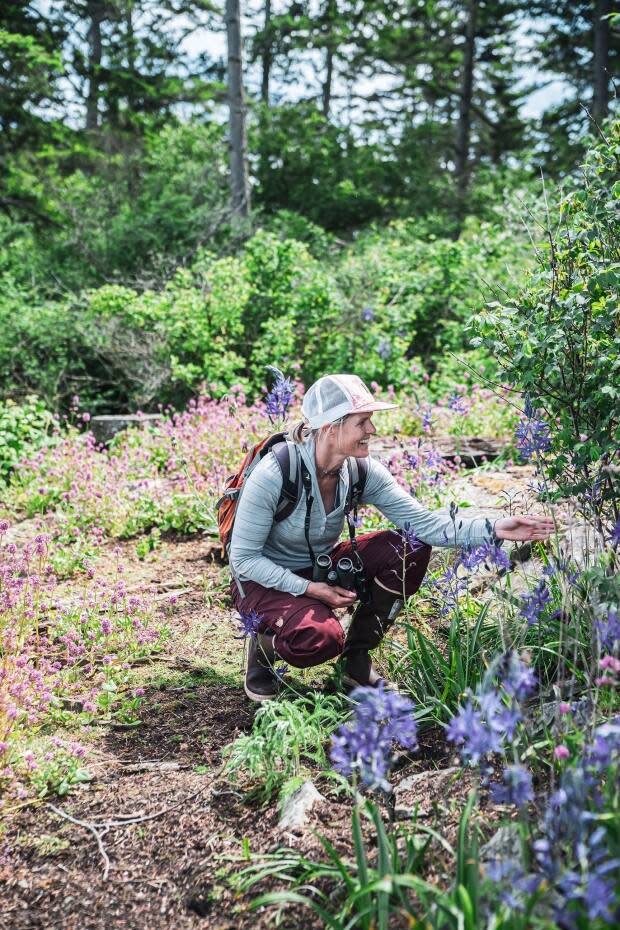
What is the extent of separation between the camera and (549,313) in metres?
2.96

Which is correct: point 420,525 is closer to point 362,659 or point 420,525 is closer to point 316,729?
point 362,659

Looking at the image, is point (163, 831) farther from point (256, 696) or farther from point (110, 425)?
point (110, 425)

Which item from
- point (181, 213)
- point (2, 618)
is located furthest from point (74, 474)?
point (181, 213)

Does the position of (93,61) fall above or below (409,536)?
above

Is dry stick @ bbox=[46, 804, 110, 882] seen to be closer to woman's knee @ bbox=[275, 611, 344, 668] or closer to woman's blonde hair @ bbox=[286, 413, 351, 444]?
woman's knee @ bbox=[275, 611, 344, 668]

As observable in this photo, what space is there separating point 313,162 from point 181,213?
532 cm

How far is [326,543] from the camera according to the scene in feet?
11.3

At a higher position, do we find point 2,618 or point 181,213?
point 181,213

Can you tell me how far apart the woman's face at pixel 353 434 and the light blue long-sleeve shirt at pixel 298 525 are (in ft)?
0.50

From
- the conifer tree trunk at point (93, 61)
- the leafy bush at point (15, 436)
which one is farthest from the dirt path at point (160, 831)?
the conifer tree trunk at point (93, 61)

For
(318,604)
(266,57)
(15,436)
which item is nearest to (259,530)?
(318,604)

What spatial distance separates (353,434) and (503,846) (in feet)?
5.16

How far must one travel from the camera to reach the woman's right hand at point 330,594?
3117 mm

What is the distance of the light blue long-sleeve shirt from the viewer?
3164mm
